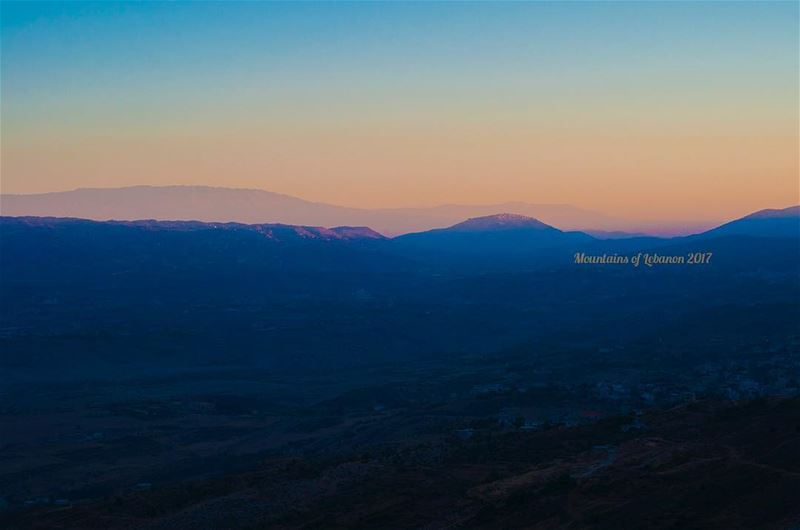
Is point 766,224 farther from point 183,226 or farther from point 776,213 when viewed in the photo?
point 183,226

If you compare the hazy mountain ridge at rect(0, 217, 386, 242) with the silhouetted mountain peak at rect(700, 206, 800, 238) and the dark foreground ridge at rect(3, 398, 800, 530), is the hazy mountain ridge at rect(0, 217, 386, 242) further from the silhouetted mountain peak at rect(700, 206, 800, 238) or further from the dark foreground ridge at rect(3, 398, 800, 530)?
the dark foreground ridge at rect(3, 398, 800, 530)

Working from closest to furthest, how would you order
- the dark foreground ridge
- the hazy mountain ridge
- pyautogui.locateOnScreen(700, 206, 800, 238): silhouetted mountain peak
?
the dark foreground ridge → the hazy mountain ridge → pyautogui.locateOnScreen(700, 206, 800, 238): silhouetted mountain peak

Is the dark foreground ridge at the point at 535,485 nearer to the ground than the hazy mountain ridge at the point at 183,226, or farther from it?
nearer to the ground

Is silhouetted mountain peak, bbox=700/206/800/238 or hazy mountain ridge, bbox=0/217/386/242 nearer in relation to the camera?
hazy mountain ridge, bbox=0/217/386/242

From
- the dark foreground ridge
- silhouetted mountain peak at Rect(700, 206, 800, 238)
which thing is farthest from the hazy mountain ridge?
the dark foreground ridge

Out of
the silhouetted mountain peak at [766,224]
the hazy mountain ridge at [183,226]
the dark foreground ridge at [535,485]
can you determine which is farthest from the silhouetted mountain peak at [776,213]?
the dark foreground ridge at [535,485]

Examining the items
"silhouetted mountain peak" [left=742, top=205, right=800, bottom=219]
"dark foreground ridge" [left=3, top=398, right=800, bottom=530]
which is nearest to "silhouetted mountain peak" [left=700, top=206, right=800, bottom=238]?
"silhouetted mountain peak" [left=742, top=205, right=800, bottom=219]

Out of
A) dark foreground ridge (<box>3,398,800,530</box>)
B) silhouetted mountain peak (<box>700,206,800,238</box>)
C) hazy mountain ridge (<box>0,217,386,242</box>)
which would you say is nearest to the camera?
dark foreground ridge (<box>3,398,800,530</box>)

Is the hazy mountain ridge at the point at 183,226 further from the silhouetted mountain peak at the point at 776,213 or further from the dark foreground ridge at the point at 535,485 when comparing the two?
the dark foreground ridge at the point at 535,485

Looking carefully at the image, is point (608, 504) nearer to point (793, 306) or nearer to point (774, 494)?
point (774, 494)

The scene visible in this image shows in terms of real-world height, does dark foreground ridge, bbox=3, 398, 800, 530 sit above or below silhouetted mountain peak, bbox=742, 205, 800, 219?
below

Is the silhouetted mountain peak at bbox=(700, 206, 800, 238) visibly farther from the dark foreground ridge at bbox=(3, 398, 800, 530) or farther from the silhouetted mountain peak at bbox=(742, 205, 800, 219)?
the dark foreground ridge at bbox=(3, 398, 800, 530)
